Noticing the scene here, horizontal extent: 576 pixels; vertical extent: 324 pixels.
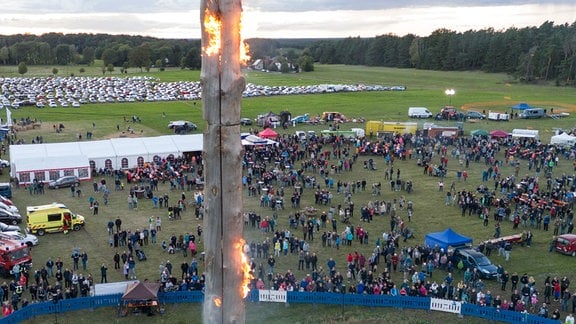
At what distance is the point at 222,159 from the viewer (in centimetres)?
454

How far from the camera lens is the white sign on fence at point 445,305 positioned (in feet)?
59.7

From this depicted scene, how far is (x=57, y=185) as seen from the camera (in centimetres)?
3356

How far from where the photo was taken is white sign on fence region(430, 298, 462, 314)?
1819 centimetres

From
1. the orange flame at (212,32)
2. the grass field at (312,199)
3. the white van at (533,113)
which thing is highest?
the orange flame at (212,32)

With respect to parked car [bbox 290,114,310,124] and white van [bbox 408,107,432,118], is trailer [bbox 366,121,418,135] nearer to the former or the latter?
parked car [bbox 290,114,310,124]

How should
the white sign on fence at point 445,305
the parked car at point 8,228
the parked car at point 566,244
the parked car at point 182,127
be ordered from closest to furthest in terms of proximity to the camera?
the white sign on fence at point 445,305
the parked car at point 566,244
the parked car at point 8,228
the parked car at point 182,127

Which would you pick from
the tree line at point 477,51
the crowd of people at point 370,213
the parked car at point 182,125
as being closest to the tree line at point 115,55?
the tree line at point 477,51

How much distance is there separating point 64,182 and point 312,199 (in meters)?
15.2

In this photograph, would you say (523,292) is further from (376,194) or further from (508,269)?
(376,194)

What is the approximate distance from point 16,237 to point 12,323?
790cm

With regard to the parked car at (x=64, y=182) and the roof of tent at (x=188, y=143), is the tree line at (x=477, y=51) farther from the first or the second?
the parked car at (x=64, y=182)

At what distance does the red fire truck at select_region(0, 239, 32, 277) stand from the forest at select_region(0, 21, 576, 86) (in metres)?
74.8

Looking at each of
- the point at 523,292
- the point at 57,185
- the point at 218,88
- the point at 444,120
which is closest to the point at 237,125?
the point at 218,88

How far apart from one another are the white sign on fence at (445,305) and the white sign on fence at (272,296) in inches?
196
